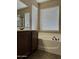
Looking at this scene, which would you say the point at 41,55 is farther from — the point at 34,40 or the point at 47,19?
the point at 47,19

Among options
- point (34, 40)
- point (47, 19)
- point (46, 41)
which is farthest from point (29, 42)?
point (47, 19)

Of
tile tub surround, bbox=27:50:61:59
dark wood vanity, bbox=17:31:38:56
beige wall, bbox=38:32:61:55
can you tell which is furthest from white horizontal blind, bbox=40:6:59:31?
tile tub surround, bbox=27:50:61:59

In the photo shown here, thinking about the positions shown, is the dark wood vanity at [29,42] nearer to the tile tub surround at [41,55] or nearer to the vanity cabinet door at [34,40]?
the vanity cabinet door at [34,40]

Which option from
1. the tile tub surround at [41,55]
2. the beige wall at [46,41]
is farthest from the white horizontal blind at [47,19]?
the tile tub surround at [41,55]

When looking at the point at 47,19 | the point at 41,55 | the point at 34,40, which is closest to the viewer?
the point at 41,55

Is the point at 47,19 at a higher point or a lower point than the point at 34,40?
higher

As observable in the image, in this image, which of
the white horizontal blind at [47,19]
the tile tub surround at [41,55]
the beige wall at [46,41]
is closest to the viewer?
the tile tub surround at [41,55]

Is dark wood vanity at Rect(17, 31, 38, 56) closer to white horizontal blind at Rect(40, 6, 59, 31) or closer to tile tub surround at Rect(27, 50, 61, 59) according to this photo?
tile tub surround at Rect(27, 50, 61, 59)

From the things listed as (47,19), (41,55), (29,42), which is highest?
(47,19)

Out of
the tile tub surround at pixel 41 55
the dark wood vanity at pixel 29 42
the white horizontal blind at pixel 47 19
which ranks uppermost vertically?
the white horizontal blind at pixel 47 19

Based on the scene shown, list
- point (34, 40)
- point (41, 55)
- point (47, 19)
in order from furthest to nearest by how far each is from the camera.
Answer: point (47, 19), point (34, 40), point (41, 55)

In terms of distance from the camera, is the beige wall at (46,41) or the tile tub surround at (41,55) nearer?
the tile tub surround at (41,55)

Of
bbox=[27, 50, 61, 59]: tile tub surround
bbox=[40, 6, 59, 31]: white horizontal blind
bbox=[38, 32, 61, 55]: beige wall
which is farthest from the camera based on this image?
bbox=[40, 6, 59, 31]: white horizontal blind

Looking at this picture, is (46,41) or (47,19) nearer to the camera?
(46,41)
